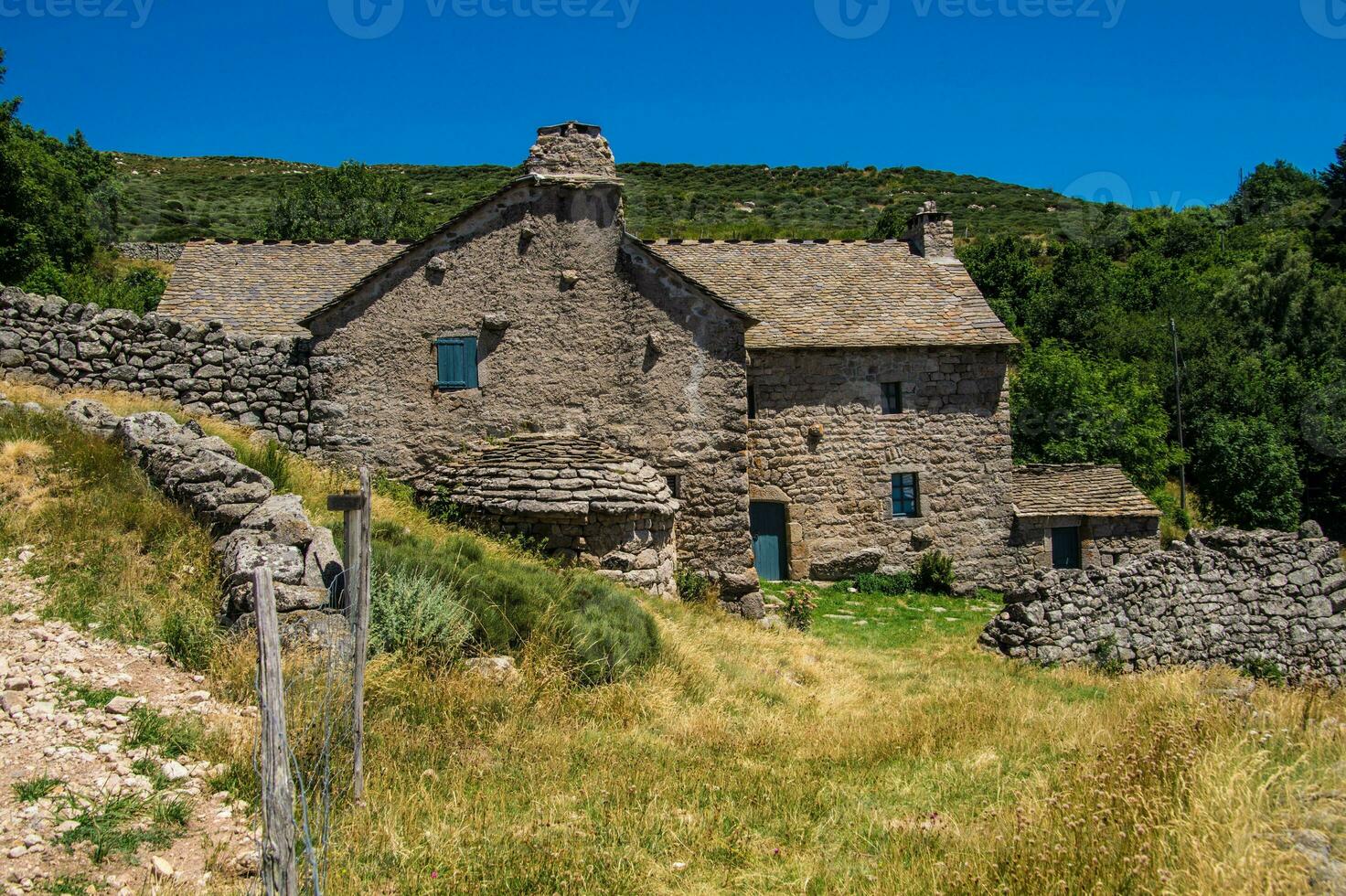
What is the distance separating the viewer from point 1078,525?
67.8 feet

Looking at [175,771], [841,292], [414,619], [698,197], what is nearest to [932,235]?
[841,292]

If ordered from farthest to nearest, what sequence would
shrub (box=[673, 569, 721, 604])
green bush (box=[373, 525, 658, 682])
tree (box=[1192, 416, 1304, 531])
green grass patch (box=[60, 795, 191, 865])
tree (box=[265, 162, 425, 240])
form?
tree (box=[265, 162, 425, 240])
tree (box=[1192, 416, 1304, 531])
shrub (box=[673, 569, 721, 604])
green bush (box=[373, 525, 658, 682])
green grass patch (box=[60, 795, 191, 865])

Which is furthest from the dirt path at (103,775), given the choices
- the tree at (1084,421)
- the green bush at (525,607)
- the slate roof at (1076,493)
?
the tree at (1084,421)

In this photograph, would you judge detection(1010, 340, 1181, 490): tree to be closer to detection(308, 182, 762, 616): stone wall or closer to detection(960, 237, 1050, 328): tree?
detection(960, 237, 1050, 328): tree

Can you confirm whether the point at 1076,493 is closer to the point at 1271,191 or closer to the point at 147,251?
the point at 147,251

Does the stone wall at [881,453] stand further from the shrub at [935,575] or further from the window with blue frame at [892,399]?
the shrub at [935,575]

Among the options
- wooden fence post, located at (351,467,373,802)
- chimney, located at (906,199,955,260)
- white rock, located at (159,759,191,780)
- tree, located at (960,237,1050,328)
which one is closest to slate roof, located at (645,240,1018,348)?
chimney, located at (906,199,955,260)

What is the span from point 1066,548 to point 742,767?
15939mm

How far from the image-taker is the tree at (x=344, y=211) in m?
35.6

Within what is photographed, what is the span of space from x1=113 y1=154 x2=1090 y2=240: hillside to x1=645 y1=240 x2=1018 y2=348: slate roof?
2545cm

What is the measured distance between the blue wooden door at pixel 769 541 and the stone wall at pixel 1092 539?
4.99 m

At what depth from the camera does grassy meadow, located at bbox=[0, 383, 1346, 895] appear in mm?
5047

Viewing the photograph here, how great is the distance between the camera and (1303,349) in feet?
114

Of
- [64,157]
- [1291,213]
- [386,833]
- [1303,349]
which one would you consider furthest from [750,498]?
[1291,213]
